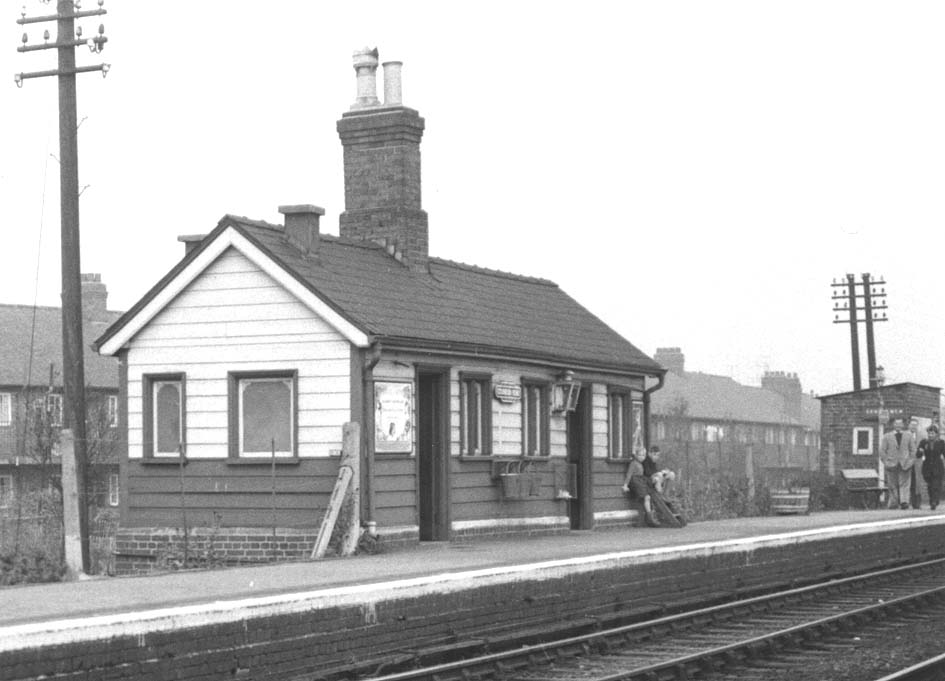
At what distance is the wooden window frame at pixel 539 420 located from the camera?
22.6 m

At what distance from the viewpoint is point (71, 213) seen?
20.7 metres

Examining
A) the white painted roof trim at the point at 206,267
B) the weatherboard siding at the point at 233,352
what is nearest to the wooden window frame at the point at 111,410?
the white painted roof trim at the point at 206,267

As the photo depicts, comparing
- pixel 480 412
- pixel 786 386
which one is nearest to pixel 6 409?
pixel 480 412

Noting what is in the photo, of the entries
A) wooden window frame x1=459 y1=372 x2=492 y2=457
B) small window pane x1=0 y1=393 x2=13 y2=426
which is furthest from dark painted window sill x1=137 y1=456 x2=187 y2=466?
small window pane x1=0 y1=393 x2=13 y2=426

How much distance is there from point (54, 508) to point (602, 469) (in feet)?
32.8

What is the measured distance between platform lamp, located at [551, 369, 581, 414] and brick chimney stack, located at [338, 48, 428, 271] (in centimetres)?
247

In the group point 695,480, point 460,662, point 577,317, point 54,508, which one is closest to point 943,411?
point 695,480

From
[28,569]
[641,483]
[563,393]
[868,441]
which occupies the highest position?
[563,393]

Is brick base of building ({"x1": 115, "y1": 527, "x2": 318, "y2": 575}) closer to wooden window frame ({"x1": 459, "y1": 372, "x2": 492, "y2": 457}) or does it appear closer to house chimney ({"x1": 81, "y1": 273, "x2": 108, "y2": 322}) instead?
wooden window frame ({"x1": 459, "y1": 372, "x2": 492, "y2": 457})

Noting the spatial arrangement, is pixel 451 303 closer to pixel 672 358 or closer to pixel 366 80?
pixel 366 80

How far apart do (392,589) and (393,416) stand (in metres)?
6.40

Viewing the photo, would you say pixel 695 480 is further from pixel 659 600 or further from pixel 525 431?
pixel 659 600

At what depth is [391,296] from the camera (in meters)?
21.0

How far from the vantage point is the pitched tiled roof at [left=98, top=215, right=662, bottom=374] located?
65.0 ft
